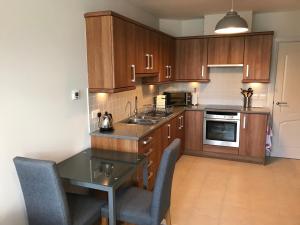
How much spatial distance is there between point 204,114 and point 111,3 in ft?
8.06

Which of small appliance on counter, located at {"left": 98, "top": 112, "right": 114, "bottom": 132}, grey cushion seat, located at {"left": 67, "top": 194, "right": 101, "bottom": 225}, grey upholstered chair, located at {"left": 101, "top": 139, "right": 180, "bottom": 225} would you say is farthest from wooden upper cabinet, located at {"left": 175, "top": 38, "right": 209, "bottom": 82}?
grey cushion seat, located at {"left": 67, "top": 194, "right": 101, "bottom": 225}

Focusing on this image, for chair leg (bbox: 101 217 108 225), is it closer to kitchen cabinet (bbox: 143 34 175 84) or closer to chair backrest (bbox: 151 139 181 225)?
chair backrest (bbox: 151 139 181 225)

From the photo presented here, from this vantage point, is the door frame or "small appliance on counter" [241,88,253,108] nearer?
the door frame

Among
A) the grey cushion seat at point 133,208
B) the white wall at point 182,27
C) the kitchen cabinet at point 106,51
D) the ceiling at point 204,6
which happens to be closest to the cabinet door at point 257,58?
the ceiling at point 204,6

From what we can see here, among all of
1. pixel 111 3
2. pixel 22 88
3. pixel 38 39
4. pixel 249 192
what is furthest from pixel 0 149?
pixel 249 192

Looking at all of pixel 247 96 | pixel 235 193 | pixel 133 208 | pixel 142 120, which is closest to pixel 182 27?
pixel 247 96

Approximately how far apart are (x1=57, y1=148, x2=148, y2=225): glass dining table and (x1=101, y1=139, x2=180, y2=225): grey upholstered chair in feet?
0.46

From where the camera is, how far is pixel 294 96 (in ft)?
15.0

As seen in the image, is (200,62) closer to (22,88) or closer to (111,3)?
(111,3)

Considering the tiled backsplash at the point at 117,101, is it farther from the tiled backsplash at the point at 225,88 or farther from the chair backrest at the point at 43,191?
the chair backrest at the point at 43,191

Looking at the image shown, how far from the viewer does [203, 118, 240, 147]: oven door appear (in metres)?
4.44

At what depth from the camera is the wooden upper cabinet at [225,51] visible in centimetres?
443

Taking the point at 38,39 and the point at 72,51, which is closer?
the point at 38,39

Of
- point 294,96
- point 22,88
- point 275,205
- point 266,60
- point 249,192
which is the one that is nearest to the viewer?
point 22,88
